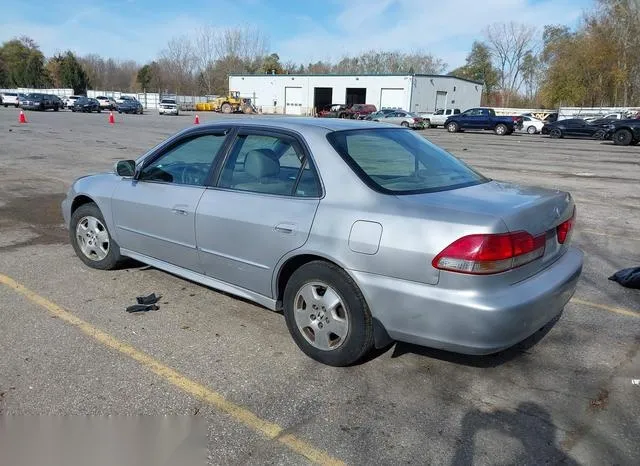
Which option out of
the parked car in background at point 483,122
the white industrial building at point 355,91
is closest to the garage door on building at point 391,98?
the white industrial building at point 355,91

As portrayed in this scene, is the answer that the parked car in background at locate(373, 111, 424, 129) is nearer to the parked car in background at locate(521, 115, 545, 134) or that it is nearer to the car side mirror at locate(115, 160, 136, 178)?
the parked car in background at locate(521, 115, 545, 134)

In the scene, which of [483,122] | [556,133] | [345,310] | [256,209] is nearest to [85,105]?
[483,122]

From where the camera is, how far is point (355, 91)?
6606 cm

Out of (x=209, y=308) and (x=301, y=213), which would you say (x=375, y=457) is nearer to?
(x=301, y=213)

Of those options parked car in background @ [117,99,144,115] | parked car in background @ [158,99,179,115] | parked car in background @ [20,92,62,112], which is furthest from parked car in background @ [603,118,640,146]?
parked car in background @ [20,92,62,112]

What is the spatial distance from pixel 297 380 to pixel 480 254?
1.37m

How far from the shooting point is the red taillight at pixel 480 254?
2.85 meters

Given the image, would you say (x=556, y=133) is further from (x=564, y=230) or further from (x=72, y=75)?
(x=72, y=75)

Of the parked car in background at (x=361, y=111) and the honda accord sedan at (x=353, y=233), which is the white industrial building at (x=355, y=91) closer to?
the parked car in background at (x=361, y=111)

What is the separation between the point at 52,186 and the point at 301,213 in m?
8.35

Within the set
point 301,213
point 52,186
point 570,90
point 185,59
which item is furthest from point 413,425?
point 185,59

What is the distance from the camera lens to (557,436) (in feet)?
9.20

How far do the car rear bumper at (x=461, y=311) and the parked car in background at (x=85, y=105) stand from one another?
5602cm

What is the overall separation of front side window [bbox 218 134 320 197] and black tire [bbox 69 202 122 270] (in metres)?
1.65
